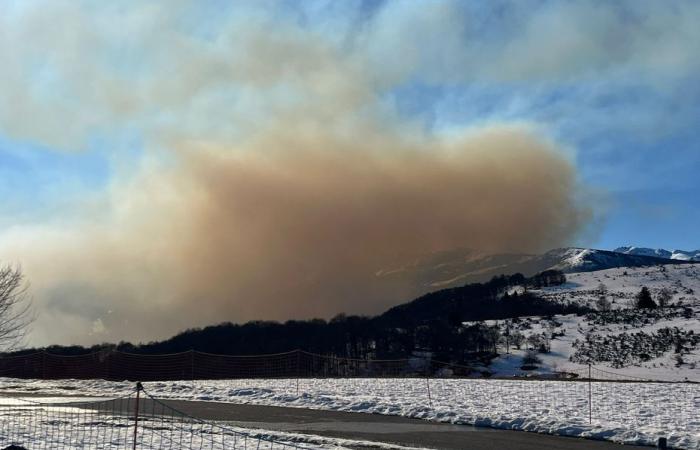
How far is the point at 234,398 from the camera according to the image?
90.3 feet

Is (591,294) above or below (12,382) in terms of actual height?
above

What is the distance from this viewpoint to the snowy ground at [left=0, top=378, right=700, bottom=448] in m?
19.3

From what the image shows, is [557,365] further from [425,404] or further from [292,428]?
[292,428]

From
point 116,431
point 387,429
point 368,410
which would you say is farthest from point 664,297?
point 116,431

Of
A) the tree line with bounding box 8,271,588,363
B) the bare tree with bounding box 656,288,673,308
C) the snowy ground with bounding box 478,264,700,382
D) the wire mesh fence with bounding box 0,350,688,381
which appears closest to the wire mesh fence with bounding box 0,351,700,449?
the wire mesh fence with bounding box 0,350,688,381

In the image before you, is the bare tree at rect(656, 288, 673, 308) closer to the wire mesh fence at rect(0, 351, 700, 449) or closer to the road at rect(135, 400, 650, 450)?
the wire mesh fence at rect(0, 351, 700, 449)

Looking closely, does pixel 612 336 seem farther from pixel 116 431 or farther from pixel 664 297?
pixel 116 431

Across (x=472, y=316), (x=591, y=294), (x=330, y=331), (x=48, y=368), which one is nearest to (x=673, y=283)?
(x=591, y=294)

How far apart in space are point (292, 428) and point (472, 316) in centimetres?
14887

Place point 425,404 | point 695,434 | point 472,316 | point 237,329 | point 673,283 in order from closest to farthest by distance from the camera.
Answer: point 695,434 < point 425,404 < point 237,329 < point 472,316 < point 673,283

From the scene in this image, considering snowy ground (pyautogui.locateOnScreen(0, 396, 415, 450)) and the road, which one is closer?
snowy ground (pyautogui.locateOnScreen(0, 396, 415, 450))

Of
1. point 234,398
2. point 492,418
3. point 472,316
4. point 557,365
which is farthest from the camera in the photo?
point 472,316

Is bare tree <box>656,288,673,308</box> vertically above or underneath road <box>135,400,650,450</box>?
above

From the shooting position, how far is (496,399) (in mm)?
26031
